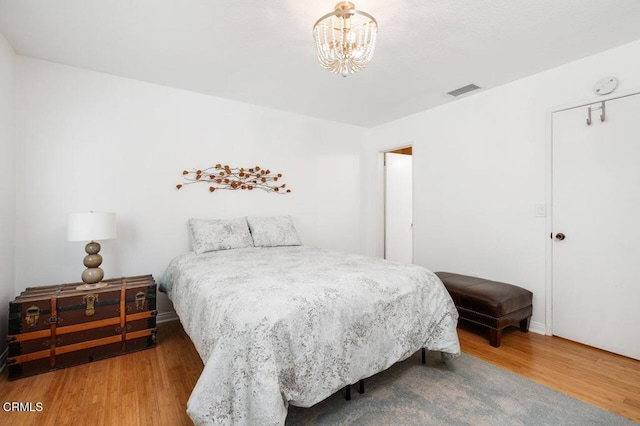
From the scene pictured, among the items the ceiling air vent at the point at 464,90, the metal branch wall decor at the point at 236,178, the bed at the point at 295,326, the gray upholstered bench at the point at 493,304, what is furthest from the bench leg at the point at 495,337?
the metal branch wall decor at the point at 236,178

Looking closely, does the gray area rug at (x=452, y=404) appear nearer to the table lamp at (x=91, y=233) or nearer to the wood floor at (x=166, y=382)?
the wood floor at (x=166, y=382)

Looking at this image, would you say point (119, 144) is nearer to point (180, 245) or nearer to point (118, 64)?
point (118, 64)

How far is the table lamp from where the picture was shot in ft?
7.40

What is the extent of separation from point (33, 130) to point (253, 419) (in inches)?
117

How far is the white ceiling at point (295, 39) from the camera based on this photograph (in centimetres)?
190

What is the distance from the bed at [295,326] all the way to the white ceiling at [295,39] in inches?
67.8

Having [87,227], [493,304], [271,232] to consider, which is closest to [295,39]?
[271,232]

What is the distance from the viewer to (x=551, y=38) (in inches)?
87.4

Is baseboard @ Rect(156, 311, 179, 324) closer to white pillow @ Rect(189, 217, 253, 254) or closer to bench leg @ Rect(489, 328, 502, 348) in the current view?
white pillow @ Rect(189, 217, 253, 254)

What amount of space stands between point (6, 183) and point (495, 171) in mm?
4371

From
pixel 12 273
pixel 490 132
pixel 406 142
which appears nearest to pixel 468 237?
pixel 490 132

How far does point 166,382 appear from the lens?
1.96m
